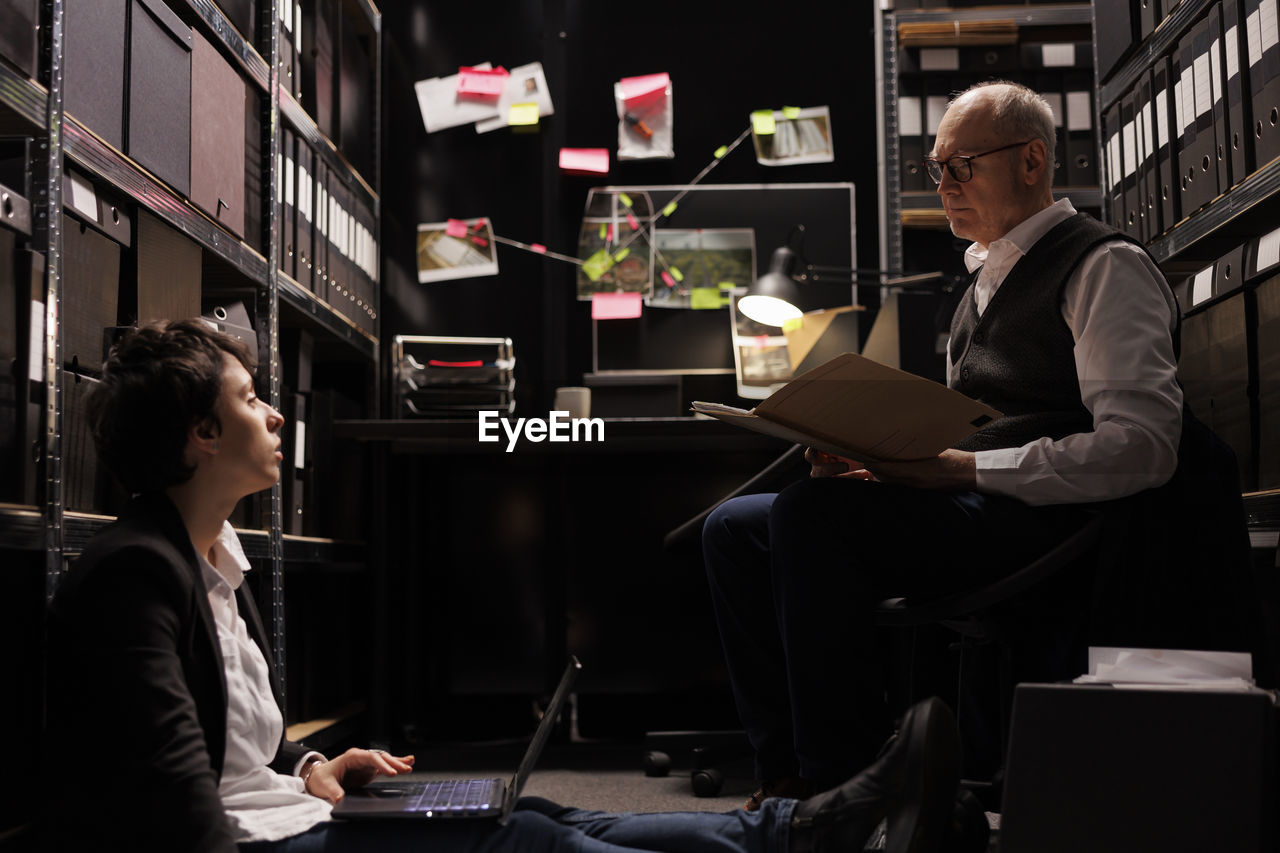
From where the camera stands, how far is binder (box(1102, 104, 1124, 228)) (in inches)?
96.3

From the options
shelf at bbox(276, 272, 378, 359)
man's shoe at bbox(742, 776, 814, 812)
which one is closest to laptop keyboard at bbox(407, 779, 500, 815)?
man's shoe at bbox(742, 776, 814, 812)

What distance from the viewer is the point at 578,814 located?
1.20 m

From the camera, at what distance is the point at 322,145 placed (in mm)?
2729

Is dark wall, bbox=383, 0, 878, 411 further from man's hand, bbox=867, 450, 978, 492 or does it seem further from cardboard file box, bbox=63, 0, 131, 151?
man's hand, bbox=867, 450, 978, 492

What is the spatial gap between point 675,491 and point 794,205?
922 millimetres

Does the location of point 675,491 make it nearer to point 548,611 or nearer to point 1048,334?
point 548,611

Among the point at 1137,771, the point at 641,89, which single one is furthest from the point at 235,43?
the point at 1137,771

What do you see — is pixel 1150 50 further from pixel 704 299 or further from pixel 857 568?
pixel 857 568

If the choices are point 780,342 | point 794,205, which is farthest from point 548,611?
point 794,205

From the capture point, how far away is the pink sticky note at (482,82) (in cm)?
328

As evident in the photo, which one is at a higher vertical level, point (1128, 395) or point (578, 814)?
point (1128, 395)

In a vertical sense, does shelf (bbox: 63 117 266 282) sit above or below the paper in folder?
above

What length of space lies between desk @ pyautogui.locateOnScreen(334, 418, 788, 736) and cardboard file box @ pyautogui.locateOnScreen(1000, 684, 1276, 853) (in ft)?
5.73

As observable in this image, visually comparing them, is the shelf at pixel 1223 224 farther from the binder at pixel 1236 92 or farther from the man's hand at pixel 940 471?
the man's hand at pixel 940 471
